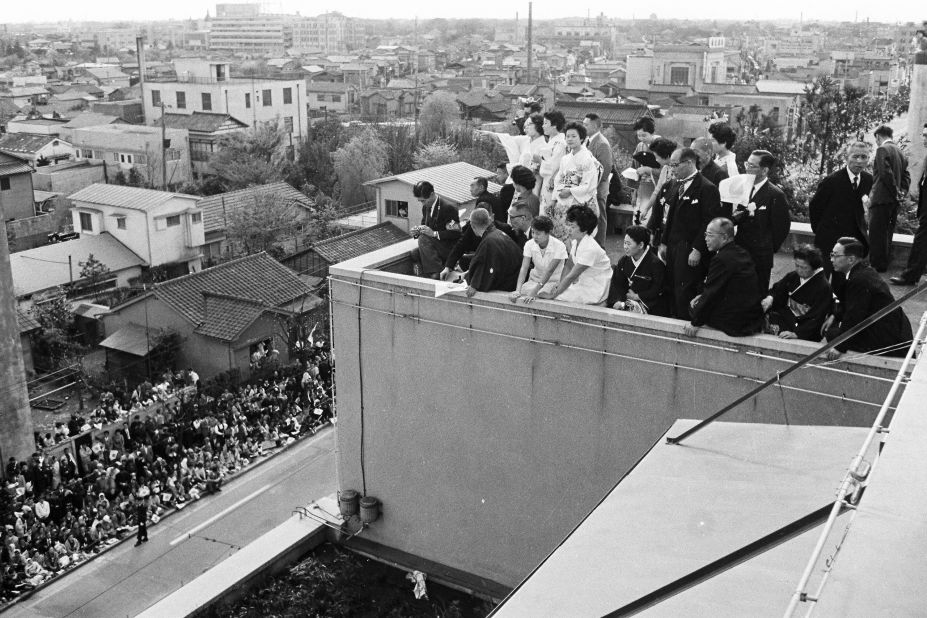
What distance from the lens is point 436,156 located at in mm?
43656

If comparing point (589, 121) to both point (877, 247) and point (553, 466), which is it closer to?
point (877, 247)

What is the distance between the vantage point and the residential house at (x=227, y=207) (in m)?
34.0

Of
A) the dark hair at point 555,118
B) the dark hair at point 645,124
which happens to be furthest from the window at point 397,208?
the dark hair at point 645,124

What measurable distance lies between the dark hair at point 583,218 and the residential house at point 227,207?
28.2 meters

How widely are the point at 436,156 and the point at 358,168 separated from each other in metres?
3.80

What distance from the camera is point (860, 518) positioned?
3096 millimetres

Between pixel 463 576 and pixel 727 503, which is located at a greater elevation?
pixel 727 503

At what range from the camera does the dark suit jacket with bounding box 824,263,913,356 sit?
19.6 ft

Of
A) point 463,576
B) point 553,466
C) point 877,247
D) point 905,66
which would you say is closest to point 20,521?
point 463,576

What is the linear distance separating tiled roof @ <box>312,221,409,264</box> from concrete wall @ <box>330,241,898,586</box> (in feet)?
64.5

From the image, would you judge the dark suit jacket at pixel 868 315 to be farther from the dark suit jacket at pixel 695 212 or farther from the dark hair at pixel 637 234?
the dark hair at pixel 637 234

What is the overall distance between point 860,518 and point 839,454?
1.83 metres

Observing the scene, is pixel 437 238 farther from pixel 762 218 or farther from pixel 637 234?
pixel 762 218

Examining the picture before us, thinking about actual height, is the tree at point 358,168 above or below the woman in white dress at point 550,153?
below
